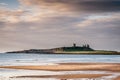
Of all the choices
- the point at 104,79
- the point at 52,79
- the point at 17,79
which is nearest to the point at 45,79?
the point at 52,79

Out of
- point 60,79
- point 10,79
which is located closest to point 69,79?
point 60,79

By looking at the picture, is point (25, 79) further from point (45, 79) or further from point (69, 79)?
point (69, 79)

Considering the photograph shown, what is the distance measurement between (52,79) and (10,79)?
3955 mm

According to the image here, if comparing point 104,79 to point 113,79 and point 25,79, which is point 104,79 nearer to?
point 113,79

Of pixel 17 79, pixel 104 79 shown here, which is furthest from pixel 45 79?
pixel 104 79

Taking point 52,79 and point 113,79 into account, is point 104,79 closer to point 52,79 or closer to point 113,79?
point 113,79

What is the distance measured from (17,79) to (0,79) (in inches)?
62.3

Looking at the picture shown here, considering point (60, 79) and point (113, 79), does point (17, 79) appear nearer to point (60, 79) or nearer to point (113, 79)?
point (60, 79)

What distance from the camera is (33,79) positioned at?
3259 cm

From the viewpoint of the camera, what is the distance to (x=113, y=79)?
32094mm

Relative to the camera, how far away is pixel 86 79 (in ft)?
105

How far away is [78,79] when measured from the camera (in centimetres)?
3250

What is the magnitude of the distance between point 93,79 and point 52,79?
3822 millimetres

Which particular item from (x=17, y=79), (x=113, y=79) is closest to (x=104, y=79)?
(x=113, y=79)
